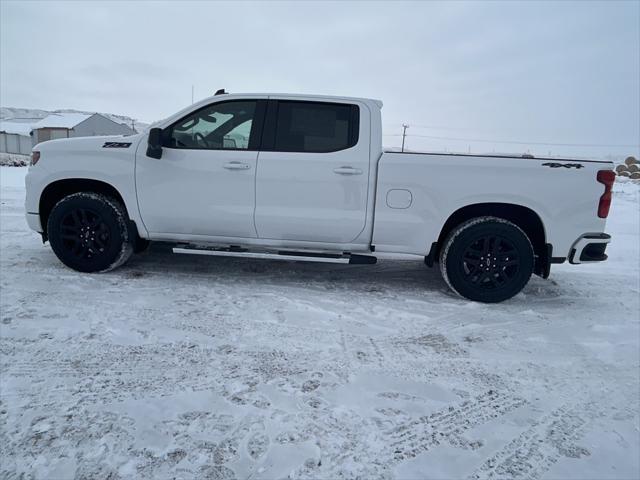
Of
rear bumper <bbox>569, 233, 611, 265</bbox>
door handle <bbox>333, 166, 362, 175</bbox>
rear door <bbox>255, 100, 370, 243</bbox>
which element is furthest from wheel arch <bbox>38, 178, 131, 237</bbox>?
rear bumper <bbox>569, 233, 611, 265</bbox>

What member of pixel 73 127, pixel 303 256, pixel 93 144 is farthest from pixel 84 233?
pixel 73 127

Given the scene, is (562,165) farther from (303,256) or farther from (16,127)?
(16,127)

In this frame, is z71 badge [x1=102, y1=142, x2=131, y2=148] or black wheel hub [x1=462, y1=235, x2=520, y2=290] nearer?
black wheel hub [x1=462, y1=235, x2=520, y2=290]

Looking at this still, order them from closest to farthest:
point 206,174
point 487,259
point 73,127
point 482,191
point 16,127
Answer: point 482,191 < point 487,259 < point 206,174 < point 73,127 < point 16,127

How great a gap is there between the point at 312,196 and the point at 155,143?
1.71 metres

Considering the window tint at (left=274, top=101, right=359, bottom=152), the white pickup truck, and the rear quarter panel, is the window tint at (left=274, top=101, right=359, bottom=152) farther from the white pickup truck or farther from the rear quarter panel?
the rear quarter panel

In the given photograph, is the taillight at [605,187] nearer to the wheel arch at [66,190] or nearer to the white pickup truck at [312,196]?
the white pickup truck at [312,196]

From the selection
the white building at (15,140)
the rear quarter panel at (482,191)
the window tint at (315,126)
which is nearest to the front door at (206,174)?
the window tint at (315,126)

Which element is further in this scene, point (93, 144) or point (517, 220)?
point (93, 144)

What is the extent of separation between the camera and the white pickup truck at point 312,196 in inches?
151

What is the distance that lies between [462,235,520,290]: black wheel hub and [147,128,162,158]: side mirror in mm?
3291

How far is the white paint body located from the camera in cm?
381

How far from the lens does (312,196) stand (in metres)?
4.00

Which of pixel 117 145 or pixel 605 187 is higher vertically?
pixel 117 145
